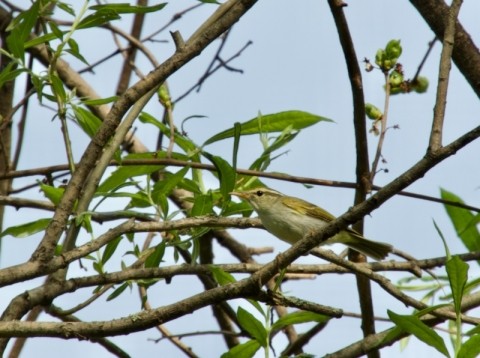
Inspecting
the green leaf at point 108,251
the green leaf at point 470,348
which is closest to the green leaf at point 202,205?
the green leaf at point 108,251

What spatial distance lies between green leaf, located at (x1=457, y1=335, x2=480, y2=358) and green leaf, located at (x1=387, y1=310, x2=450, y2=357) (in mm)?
42

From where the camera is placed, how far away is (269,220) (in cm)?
366

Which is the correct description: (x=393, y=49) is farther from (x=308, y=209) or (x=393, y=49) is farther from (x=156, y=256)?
(x=308, y=209)

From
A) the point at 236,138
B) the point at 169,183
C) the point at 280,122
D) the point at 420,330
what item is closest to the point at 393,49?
the point at 280,122

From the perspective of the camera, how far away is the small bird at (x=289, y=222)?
11.9 ft

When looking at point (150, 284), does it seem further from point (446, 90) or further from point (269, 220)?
point (446, 90)

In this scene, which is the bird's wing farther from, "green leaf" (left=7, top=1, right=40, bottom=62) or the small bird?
"green leaf" (left=7, top=1, right=40, bottom=62)

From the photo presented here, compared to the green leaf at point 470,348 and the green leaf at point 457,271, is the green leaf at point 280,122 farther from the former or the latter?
the green leaf at point 470,348

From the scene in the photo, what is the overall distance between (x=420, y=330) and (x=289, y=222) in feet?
6.15

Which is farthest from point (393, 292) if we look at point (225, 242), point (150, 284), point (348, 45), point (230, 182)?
point (225, 242)

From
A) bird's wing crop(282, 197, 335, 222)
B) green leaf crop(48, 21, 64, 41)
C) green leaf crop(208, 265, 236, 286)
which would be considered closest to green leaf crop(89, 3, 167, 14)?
green leaf crop(48, 21, 64, 41)

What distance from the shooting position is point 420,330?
7.32ft

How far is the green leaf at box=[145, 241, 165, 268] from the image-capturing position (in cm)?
295

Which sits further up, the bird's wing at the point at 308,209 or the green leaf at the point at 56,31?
the green leaf at the point at 56,31
